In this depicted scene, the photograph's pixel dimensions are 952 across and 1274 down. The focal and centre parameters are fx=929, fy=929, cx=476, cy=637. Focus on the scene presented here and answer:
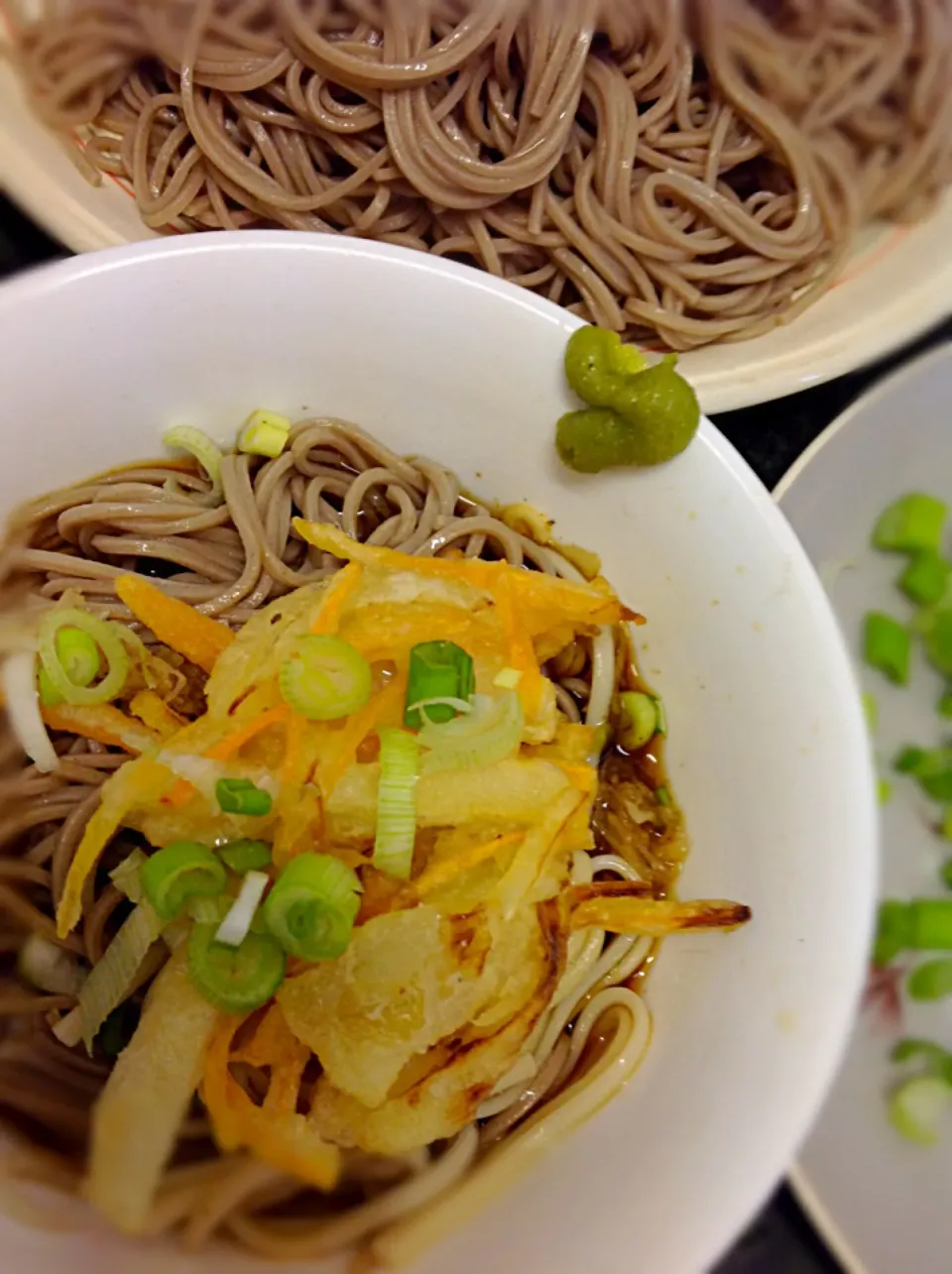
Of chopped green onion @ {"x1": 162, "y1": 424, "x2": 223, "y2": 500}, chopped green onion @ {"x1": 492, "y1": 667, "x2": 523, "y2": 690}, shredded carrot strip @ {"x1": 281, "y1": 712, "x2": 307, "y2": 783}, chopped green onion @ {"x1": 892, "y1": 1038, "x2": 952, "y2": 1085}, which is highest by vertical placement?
chopped green onion @ {"x1": 162, "y1": 424, "x2": 223, "y2": 500}

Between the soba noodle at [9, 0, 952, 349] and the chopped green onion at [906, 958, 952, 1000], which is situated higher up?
the soba noodle at [9, 0, 952, 349]

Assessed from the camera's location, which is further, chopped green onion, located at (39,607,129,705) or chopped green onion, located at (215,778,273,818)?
chopped green onion, located at (39,607,129,705)

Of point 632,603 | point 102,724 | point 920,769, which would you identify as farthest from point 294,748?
point 920,769

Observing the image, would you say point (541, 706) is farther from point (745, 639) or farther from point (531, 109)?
point (531, 109)

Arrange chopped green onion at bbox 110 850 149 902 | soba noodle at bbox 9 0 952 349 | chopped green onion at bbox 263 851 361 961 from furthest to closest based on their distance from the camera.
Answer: soba noodle at bbox 9 0 952 349
chopped green onion at bbox 110 850 149 902
chopped green onion at bbox 263 851 361 961

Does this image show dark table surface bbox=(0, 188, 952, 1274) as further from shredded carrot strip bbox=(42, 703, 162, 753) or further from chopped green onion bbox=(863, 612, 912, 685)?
shredded carrot strip bbox=(42, 703, 162, 753)

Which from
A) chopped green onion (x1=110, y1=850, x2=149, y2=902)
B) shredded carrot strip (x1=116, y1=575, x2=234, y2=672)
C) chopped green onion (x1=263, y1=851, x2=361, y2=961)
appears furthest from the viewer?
shredded carrot strip (x1=116, y1=575, x2=234, y2=672)

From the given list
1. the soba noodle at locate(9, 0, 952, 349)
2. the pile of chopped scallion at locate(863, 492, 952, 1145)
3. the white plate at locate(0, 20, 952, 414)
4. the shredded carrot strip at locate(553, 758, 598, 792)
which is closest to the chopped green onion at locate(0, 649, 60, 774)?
the shredded carrot strip at locate(553, 758, 598, 792)
